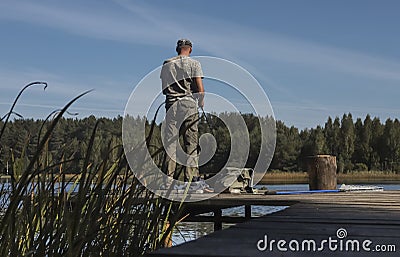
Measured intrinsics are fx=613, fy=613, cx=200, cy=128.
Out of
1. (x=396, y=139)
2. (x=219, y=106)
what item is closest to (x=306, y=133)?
(x=396, y=139)

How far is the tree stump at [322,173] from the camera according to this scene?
9.45 metres

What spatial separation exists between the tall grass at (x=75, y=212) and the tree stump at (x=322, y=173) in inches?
265

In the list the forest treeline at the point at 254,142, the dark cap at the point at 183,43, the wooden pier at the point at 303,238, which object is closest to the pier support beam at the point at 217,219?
the forest treeline at the point at 254,142

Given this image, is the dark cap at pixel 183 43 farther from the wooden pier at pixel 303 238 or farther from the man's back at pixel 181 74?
the wooden pier at pixel 303 238

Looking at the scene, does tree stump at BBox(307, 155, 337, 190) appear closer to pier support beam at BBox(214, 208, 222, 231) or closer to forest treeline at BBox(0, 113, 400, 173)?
forest treeline at BBox(0, 113, 400, 173)

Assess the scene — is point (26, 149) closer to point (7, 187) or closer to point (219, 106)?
point (7, 187)

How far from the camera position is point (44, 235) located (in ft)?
6.80

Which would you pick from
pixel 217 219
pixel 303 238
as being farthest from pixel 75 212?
pixel 217 219

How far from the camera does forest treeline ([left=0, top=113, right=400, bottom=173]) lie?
2625 mm

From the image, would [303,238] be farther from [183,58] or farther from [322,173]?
[322,173]

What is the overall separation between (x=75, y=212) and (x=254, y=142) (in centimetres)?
351

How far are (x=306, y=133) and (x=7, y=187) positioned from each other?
55.1 metres

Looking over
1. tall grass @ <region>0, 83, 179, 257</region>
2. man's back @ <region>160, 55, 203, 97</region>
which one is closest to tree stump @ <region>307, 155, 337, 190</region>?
man's back @ <region>160, 55, 203, 97</region>

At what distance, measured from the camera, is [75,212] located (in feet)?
6.75
